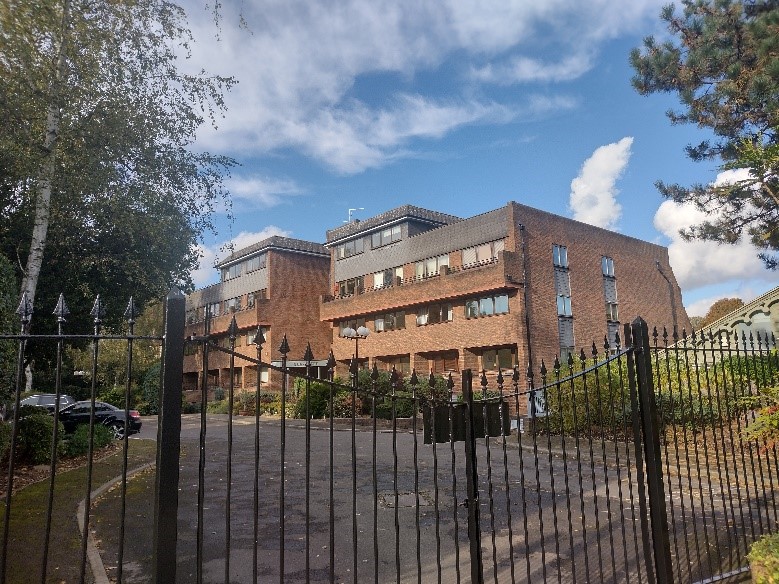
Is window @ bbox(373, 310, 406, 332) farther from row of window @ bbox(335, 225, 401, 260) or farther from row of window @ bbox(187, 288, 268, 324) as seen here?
row of window @ bbox(187, 288, 268, 324)

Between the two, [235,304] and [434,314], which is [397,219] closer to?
[434,314]

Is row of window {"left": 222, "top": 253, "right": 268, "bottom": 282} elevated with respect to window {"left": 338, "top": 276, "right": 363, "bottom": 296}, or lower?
elevated

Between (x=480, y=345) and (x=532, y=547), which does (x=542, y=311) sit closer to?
(x=480, y=345)

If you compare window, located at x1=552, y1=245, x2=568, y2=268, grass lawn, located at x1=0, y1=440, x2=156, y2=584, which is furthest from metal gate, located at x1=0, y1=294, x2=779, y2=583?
window, located at x1=552, y1=245, x2=568, y2=268

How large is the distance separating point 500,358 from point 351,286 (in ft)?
48.3

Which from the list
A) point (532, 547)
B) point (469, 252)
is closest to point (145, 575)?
point (532, 547)

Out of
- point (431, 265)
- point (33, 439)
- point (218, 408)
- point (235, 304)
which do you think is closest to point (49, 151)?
point (33, 439)

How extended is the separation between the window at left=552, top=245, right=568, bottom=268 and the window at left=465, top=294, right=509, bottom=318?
430 centimetres

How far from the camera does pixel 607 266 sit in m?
35.1

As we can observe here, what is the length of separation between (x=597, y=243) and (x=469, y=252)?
8811 mm

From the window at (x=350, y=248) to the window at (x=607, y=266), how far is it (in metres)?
16.7

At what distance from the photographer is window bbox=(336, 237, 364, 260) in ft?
132

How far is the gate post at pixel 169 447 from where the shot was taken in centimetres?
260

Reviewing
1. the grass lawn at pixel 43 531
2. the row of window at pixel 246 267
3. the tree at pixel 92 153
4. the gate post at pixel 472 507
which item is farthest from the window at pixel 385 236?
the gate post at pixel 472 507
